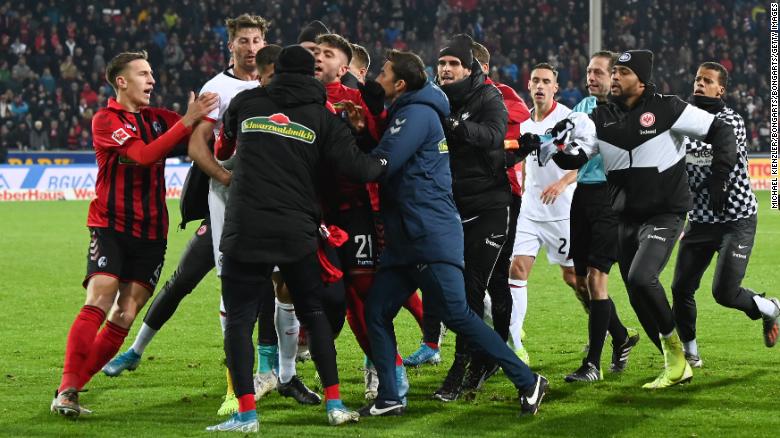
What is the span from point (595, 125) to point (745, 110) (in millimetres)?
27416

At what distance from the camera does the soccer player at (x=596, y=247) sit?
7730mm

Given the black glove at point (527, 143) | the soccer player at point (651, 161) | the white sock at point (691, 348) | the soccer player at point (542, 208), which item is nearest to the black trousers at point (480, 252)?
the black glove at point (527, 143)

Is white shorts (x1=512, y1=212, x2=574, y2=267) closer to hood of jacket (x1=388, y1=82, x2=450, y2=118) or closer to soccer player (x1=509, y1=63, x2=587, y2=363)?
soccer player (x1=509, y1=63, x2=587, y2=363)

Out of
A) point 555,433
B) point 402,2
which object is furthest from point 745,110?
point 555,433

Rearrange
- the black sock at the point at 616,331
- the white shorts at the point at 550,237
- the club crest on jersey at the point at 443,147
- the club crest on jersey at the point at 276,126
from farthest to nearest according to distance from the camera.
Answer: the white shorts at the point at 550,237, the black sock at the point at 616,331, the club crest on jersey at the point at 443,147, the club crest on jersey at the point at 276,126

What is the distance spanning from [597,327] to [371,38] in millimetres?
28437

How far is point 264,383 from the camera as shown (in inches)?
280

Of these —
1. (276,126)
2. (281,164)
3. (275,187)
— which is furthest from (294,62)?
(275,187)

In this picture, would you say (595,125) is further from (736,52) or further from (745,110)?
(736,52)

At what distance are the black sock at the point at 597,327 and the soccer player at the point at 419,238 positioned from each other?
1.30 metres

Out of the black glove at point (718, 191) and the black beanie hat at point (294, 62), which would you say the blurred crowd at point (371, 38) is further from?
the black beanie hat at point (294, 62)

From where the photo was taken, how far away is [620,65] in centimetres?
749

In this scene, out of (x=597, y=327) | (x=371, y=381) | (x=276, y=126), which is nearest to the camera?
(x=276, y=126)

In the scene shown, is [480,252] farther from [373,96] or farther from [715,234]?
[715,234]
